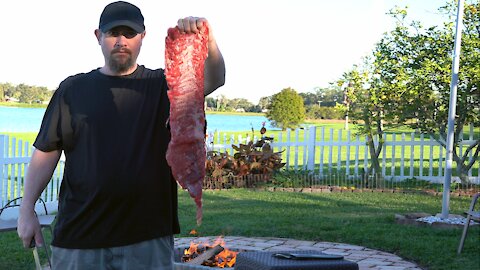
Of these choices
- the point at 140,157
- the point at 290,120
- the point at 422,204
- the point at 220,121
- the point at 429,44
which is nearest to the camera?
the point at 140,157

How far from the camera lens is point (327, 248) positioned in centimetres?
685

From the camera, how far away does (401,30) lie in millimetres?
12977

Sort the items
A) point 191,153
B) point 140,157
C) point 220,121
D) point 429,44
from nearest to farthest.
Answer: point 191,153, point 140,157, point 429,44, point 220,121

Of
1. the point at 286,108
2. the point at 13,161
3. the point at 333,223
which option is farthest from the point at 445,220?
the point at 286,108

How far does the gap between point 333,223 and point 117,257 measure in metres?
5.88

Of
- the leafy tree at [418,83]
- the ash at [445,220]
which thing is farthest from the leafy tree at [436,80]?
the ash at [445,220]

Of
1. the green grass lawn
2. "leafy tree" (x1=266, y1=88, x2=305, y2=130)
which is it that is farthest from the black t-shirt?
"leafy tree" (x1=266, y1=88, x2=305, y2=130)

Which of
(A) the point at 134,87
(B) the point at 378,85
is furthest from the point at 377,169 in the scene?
(A) the point at 134,87

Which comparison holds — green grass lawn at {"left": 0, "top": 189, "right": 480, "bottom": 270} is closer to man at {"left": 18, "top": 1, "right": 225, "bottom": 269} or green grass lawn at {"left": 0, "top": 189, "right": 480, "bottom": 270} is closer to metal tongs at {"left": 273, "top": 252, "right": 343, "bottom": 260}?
metal tongs at {"left": 273, "top": 252, "right": 343, "bottom": 260}

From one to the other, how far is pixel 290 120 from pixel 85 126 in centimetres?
2913

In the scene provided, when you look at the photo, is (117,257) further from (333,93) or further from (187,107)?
(333,93)

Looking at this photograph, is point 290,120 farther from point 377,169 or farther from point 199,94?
point 199,94

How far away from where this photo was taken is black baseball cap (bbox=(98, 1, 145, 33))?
8.11ft

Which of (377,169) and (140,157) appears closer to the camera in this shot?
(140,157)
